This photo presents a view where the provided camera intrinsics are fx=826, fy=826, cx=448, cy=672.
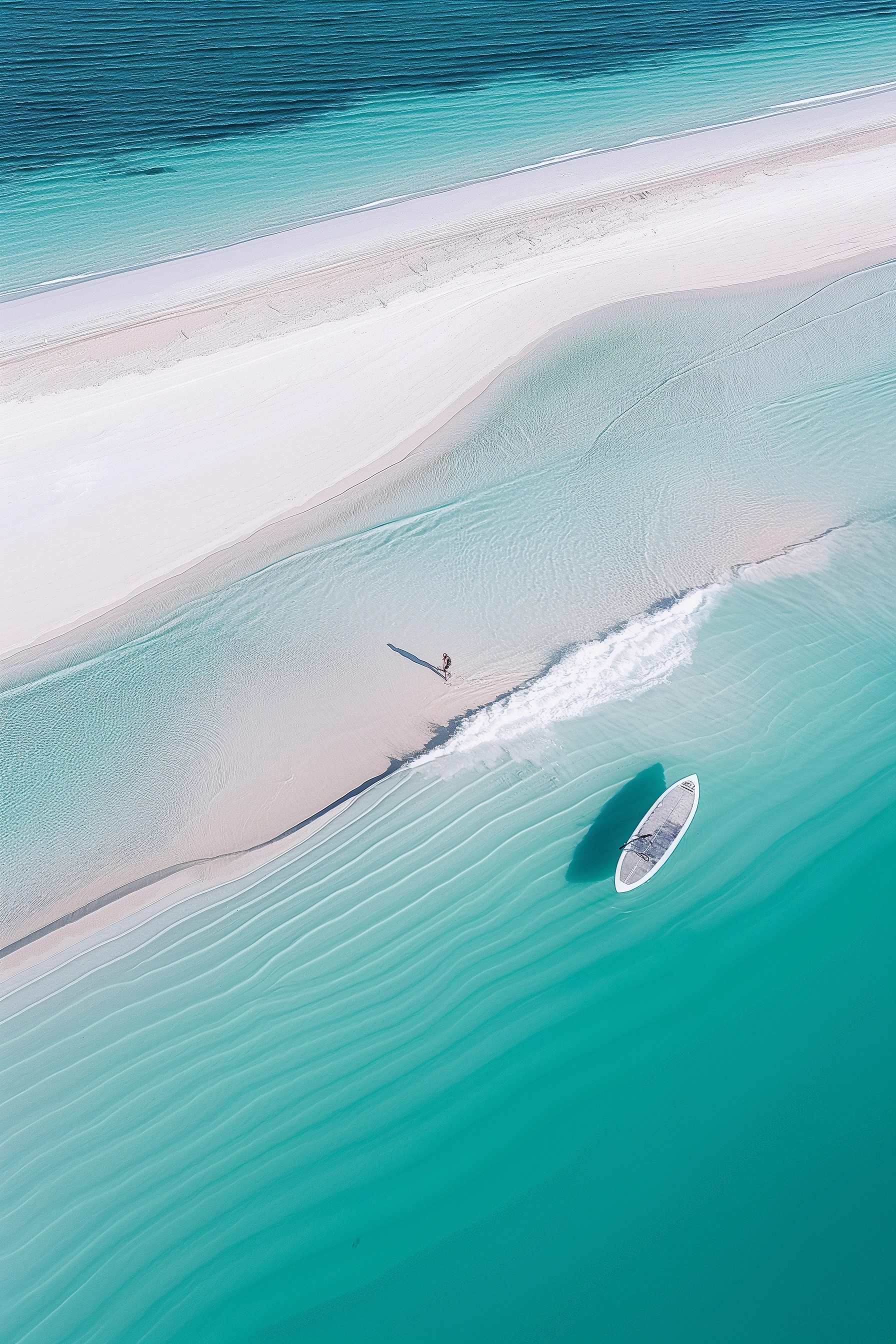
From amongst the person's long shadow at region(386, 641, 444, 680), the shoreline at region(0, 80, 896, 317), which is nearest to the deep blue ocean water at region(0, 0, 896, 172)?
the shoreline at region(0, 80, 896, 317)

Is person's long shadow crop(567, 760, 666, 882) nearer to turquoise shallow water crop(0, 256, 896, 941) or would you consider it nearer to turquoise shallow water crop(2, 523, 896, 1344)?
turquoise shallow water crop(2, 523, 896, 1344)

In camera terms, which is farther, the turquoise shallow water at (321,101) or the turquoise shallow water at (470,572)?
the turquoise shallow water at (321,101)

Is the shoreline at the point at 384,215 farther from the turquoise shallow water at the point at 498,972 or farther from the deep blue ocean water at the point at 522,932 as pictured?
the turquoise shallow water at the point at 498,972

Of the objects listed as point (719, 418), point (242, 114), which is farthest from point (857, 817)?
point (242, 114)

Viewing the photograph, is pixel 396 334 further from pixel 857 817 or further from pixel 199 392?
pixel 857 817

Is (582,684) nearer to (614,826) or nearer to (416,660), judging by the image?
(614,826)

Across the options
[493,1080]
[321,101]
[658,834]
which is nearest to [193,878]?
[493,1080]

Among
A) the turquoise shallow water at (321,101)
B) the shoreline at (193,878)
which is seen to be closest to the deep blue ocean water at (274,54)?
the turquoise shallow water at (321,101)
